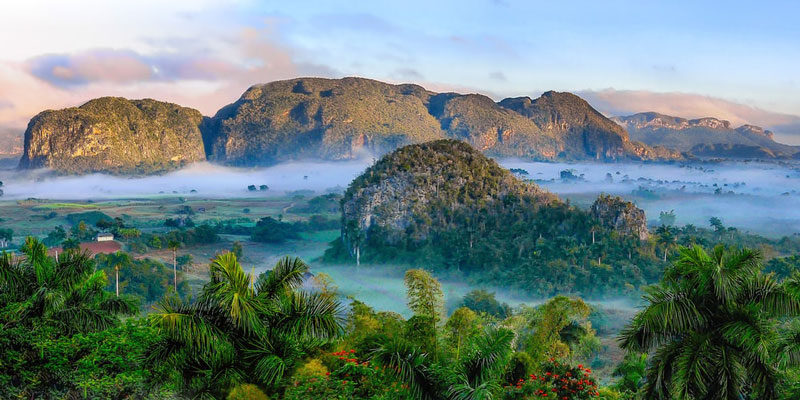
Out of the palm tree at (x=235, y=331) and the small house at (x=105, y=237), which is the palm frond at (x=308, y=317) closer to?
the palm tree at (x=235, y=331)

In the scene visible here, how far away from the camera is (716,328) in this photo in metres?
10.1

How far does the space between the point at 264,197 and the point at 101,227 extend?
85.5 m

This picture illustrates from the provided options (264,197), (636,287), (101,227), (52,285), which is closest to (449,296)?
(636,287)

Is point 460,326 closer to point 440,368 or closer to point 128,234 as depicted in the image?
point 440,368

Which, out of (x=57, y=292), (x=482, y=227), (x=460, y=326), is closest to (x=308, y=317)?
(x=460, y=326)

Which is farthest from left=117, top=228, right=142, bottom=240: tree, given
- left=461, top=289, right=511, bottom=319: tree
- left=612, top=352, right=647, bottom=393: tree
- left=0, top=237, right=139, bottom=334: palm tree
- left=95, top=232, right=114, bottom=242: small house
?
left=0, top=237, right=139, bottom=334: palm tree

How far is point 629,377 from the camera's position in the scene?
23828mm

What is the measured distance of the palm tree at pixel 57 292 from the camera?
1311cm

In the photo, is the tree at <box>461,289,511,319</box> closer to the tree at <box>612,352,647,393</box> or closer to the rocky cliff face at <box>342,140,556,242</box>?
the tree at <box>612,352,647,393</box>

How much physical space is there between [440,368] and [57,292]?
27.9 ft

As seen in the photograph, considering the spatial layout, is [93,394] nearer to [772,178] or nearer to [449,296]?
[449,296]

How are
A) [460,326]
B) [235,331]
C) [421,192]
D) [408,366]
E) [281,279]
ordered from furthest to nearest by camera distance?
1. [421,192]
2. [460,326]
3. [281,279]
4. [235,331]
5. [408,366]

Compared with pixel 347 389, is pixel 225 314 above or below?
above

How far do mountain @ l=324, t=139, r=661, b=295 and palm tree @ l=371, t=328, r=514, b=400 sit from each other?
42106 mm
